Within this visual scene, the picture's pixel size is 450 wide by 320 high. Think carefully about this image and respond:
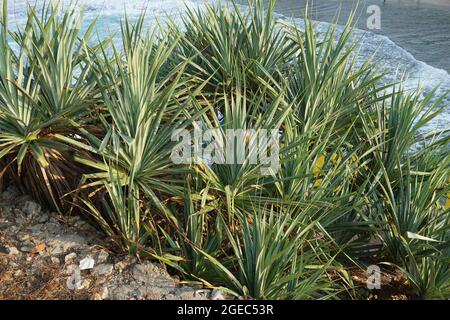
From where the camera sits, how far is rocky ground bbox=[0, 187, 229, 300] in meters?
2.97

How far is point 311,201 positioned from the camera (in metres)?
3.40

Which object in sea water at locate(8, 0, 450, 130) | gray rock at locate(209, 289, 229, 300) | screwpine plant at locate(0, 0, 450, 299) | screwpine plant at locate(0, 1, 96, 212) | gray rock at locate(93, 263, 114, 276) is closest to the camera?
gray rock at locate(209, 289, 229, 300)

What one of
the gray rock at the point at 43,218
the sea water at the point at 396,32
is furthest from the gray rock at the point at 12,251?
the sea water at the point at 396,32

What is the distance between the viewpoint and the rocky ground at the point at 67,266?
2.97 m

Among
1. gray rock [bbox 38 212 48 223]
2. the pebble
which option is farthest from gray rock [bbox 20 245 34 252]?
gray rock [bbox 38 212 48 223]

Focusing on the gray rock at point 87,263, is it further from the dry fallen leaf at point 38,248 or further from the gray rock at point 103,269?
the dry fallen leaf at point 38,248

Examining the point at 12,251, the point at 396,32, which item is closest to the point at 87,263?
the point at 12,251

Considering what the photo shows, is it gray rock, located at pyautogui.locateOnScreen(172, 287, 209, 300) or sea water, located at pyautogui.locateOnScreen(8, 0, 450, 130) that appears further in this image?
sea water, located at pyautogui.locateOnScreen(8, 0, 450, 130)

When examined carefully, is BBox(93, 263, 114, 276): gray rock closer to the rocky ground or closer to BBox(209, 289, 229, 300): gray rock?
the rocky ground

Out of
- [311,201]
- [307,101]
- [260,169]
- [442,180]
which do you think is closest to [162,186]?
[260,169]

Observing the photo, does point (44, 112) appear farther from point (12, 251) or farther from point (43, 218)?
point (12, 251)
